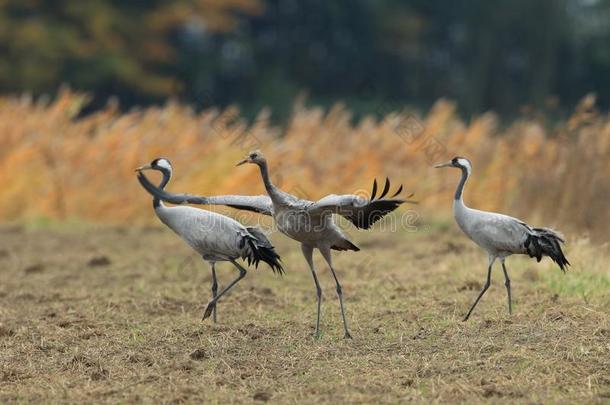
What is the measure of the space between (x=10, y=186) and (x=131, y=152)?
1.62 meters

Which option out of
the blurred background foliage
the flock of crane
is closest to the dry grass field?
the flock of crane

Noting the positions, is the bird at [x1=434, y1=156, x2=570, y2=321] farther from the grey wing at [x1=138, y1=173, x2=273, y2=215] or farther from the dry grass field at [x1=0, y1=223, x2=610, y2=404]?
the grey wing at [x1=138, y1=173, x2=273, y2=215]

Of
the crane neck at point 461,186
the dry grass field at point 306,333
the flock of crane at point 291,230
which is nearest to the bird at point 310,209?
the flock of crane at point 291,230

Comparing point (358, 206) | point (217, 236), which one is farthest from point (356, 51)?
point (358, 206)

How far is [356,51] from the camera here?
3481cm

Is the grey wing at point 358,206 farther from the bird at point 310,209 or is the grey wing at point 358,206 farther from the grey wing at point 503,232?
the grey wing at point 503,232

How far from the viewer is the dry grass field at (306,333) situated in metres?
5.15

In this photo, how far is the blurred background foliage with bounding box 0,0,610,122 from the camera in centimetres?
2956

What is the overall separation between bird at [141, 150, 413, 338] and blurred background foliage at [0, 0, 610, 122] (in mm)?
22541

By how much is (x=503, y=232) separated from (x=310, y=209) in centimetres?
133

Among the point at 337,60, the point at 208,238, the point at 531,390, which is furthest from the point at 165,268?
the point at 337,60

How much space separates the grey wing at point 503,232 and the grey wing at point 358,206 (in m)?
0.98

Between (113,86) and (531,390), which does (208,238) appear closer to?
(531,390)

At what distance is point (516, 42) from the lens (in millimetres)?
35750
